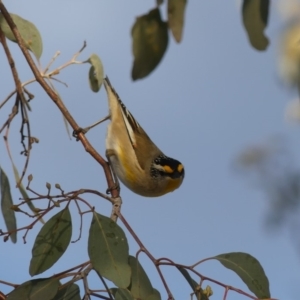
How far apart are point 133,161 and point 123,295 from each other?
4.39 feet

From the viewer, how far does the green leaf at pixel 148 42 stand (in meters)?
0.62

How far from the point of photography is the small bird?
2443mm

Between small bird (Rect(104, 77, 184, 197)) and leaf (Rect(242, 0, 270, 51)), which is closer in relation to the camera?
leaf (Rect(242, 0, 270, 51))

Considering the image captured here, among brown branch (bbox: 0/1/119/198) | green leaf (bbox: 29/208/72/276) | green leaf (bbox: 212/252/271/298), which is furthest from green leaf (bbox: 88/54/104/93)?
green leaf (bbox: 212/252/271/298)

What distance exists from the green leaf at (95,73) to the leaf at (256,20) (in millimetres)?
901

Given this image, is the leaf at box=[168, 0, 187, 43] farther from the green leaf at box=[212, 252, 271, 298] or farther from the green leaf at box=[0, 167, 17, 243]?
the green leaf at box=[0, 167, 17, 243]

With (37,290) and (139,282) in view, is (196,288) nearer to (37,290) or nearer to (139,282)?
(139,282)

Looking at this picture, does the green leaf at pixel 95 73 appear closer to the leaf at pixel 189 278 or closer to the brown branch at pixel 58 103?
the brown branch at pixel 58 103

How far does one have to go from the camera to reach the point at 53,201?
1.16 m

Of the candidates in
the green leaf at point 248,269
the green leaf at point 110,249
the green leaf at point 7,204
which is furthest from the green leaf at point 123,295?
the green leaf at point 7,204

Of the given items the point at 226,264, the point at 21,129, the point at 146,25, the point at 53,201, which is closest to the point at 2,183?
the point at 21,129

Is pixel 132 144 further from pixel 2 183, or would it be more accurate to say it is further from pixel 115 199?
pixel 115 199

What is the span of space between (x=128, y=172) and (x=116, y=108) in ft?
0.89

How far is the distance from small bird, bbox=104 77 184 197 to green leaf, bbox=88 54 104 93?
85 centimetres
